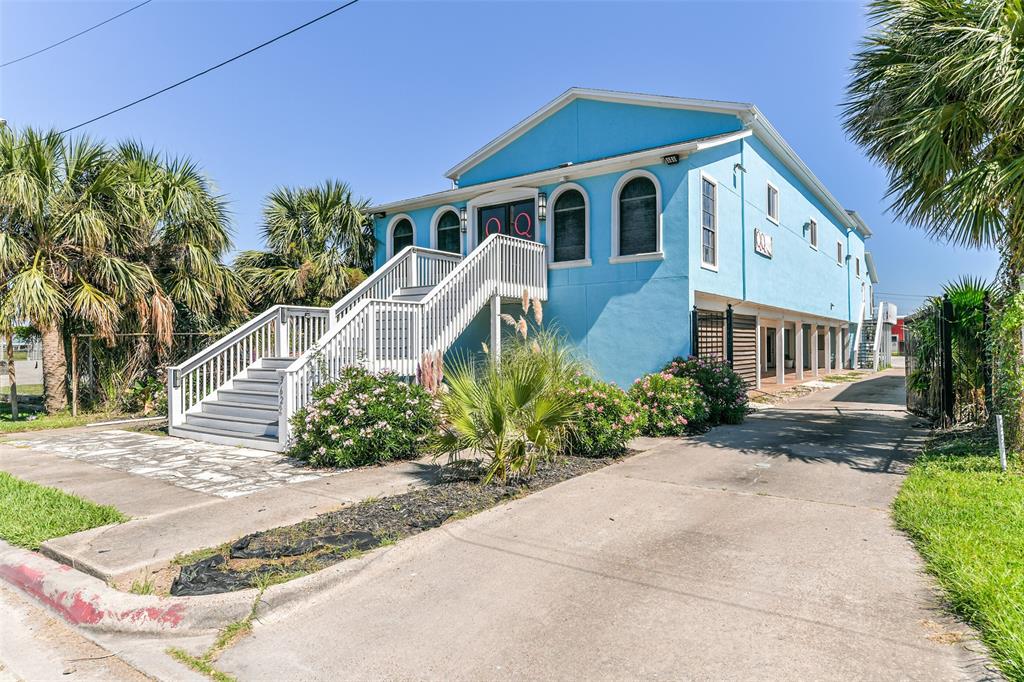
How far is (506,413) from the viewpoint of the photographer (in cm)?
627

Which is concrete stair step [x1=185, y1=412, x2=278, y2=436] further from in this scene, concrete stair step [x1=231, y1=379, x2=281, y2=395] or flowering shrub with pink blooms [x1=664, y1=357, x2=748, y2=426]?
flowering shrub with pink blooms [x1=664, y1=357, x2=748, y2=426]

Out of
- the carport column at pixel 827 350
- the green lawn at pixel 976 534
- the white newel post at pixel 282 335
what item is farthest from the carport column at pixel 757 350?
the white newel post at pixel 282 335

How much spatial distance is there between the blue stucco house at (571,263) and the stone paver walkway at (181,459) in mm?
535

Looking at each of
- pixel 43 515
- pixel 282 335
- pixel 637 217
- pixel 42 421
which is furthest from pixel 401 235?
pixel 43 515

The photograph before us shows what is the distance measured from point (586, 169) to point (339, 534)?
34.5 ft

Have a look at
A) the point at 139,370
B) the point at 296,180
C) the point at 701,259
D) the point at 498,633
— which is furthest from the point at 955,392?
the point at 296,180

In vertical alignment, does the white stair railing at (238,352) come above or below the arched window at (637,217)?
below

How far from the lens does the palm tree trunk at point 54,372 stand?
40.9 feet

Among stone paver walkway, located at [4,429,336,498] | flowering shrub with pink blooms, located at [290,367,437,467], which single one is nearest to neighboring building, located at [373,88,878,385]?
flowering shrub with pink blooms, located at [290,367,437,467]

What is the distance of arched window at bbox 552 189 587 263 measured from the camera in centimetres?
1374

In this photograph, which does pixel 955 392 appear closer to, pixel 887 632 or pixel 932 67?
pixel 932 67

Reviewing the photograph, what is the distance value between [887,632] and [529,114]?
15.6 meters

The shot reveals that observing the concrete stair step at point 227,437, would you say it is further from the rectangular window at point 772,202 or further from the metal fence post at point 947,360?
the rectangular window at point 772,202

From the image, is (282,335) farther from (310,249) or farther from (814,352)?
(814,352)
